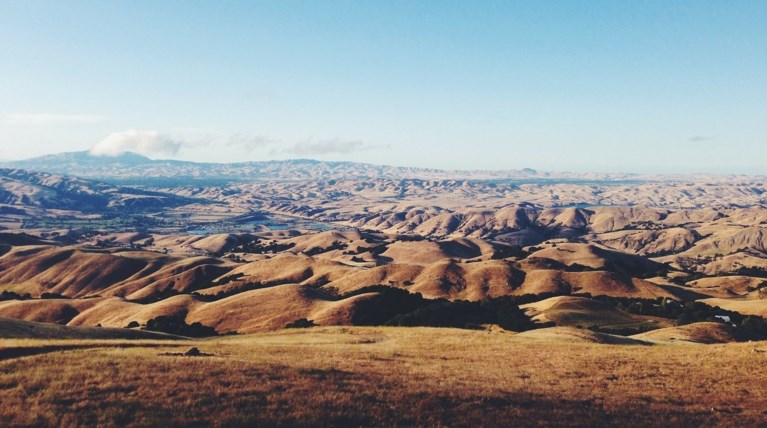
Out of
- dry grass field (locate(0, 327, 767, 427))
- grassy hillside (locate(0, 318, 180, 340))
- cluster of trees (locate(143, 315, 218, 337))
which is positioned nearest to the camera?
dry grass field (locate(0, 327, 767, 427))

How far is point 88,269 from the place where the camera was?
15812cm

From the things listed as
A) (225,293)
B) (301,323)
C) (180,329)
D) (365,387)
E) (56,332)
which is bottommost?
(225,293)

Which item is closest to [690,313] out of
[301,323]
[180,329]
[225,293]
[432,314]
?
[432,314]

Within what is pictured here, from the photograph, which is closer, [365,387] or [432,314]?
[365,387]

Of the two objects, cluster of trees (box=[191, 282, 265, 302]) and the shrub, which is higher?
the shrub

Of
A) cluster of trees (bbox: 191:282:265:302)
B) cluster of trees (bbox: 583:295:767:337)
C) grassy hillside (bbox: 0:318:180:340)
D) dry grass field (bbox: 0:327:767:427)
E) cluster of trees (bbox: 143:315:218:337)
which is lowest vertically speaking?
cluster of trees (bbox: 191:282:265:302)

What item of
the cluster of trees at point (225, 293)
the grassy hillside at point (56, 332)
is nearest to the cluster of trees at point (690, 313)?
the grassy hillside at point (56, 332)

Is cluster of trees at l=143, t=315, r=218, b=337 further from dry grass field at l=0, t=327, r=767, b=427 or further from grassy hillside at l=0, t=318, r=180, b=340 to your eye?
dry grass field at l=0, t=327, r=767, b=427

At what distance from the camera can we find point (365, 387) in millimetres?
24078

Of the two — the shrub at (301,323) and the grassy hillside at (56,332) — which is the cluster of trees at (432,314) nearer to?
the shrub at (301,323)

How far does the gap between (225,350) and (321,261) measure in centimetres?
11871

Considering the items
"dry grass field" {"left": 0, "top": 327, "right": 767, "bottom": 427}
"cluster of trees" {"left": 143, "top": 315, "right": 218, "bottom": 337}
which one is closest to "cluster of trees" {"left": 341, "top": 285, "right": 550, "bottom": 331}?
"cluster of trees" {"left": 143, "top": 315, "right": 218, "bottom": 337}

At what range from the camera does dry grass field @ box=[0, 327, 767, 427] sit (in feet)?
64.0

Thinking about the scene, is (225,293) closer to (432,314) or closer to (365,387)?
(432,314)
